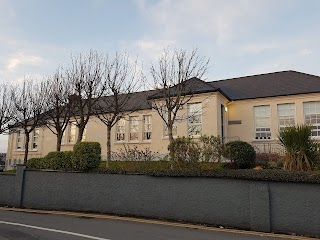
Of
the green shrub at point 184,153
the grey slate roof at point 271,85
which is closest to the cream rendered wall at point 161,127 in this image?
the grey slate roof at point 271,85

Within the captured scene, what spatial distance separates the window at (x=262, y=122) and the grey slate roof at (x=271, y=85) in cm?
114

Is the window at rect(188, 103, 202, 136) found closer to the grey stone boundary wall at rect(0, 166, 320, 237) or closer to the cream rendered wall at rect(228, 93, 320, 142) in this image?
the cream rendered wall at rect(228, 93, 320, 142)

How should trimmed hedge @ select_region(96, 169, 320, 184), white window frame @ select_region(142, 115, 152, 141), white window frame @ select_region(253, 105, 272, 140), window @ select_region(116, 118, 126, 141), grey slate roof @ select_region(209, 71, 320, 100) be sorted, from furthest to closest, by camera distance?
window @ select_region(116, 118, 126, 141)
white window frame @ select_region(142, 115, 152, 141)
white window frame @ select_region(253, 105, 272, 140)
grey slate roof @ select_region(209, 71, 320, 100)
trimmed hedge @ select_region(96, 169, 320, 184)

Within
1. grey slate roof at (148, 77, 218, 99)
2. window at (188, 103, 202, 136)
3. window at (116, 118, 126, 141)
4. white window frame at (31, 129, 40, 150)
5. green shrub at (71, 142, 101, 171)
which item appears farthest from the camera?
white window frame at (31, 129, 40, 150)

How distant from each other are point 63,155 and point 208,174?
6857 millimetres

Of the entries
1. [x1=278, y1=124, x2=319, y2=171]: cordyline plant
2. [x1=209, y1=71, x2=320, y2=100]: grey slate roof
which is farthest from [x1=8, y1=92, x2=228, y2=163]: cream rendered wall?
[x1=278, y1=124, x2=319, y2=171]: cordyline plant

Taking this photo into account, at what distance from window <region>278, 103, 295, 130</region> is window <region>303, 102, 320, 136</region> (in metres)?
0.89

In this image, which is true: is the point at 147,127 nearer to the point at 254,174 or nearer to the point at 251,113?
the point at 251,113

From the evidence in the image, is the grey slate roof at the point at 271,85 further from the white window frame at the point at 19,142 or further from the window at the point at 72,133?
the white window frame at the point at 19,142

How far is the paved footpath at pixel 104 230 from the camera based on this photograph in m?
7.64

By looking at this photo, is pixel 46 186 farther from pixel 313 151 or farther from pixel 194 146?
pixel 313 151

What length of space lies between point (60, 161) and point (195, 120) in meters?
12.1

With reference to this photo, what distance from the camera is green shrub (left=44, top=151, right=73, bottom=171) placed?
1286 centimetres

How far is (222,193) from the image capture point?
9.66 metres
